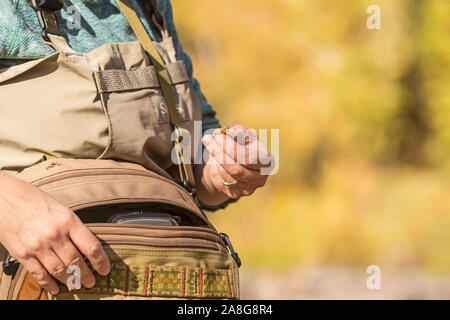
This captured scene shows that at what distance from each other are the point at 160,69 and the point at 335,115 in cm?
554

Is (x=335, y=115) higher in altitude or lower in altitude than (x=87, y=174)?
higher

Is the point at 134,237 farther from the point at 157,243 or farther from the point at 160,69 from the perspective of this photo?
the point at 160,69

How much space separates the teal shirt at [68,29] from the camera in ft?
4.02

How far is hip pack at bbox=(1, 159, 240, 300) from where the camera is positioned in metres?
1.14

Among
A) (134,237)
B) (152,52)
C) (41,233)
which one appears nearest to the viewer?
(41,233)

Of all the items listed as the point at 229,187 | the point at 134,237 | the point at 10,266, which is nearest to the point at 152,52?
the point at 229,187

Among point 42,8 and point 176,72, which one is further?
point 176,72

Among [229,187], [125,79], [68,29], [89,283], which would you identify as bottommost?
[89,283]

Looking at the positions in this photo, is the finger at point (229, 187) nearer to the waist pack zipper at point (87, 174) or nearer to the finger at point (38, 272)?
the waist pack zipper at point (87, 174)

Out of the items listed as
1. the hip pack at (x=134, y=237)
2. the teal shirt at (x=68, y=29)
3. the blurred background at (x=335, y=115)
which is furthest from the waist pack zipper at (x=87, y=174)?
the blurred background at (x=335, y=115)

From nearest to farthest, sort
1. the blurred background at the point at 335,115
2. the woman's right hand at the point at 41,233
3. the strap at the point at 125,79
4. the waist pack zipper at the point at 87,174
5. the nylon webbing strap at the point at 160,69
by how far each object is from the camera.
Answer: the woman's right hand at the point at 41,233 → the waist pack zipper at the point at 87,174 → the strap at the point at 125,79 → the nylon webbing strap at the point at 160,69 → the blurred background at the point at 335,115

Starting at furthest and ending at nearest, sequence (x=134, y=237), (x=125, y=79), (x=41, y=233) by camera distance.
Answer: (x=125, y=79) < (x=134, y=237) < (x=41, y=233)

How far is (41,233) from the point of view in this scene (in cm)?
106
